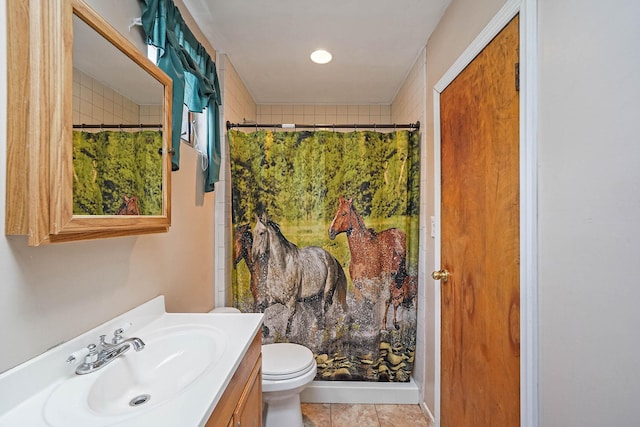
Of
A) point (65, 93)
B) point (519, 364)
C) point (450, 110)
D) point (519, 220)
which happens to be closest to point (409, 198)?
point (450, 110)

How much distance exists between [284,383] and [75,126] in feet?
4.74

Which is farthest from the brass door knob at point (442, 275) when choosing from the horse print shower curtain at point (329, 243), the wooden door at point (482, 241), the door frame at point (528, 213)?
the door frame at point (528, 213)

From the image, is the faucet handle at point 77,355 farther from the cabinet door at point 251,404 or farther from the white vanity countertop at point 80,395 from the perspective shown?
the cabinet door at point 251,404

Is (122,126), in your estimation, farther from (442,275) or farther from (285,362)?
(442,275)

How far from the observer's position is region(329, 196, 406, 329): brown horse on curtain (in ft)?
6.70

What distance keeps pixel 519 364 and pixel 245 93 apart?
8.46 feet

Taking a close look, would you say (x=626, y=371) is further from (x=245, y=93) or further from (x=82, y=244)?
(x=245, y=93)

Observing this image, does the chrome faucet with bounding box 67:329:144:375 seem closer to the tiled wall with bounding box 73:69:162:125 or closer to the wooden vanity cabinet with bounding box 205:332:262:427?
the wooden vanity cabinet with bounding box 205:332:262:427

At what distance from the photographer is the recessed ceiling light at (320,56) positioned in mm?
2041

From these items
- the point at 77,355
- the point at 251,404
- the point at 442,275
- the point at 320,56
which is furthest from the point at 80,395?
the point at 320,56

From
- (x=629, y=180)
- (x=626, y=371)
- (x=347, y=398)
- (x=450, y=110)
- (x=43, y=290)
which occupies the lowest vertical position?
(x=347, y=398)

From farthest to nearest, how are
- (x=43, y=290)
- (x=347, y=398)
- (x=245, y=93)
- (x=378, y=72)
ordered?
(x=245, y=93) < (x=378, y=72) < (x=347, y=398) < (x=43, y=290)

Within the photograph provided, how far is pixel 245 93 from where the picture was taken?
2.57 m

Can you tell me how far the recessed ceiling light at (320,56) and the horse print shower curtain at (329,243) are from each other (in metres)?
0.56
